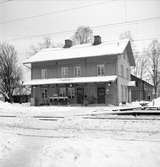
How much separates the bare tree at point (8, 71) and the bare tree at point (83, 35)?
12.7 m

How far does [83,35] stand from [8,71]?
53.5 feet

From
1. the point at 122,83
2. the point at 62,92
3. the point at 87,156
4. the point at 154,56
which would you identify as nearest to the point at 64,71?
the point at 62,92

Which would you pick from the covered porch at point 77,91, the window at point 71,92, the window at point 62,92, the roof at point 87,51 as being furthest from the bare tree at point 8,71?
the window at point 71,92

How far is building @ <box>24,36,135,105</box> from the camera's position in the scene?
1025 inches

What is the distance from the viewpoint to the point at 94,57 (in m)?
27.2

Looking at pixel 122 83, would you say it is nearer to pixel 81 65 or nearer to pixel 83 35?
pixel 81 65

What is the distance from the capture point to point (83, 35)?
44.5 m

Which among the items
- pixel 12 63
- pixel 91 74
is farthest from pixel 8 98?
pixel 91 74

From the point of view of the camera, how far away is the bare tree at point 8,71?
1563 inches

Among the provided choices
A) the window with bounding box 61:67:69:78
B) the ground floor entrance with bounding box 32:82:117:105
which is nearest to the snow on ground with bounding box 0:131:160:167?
the ground floor entrance with bounding box 32:82:117:105

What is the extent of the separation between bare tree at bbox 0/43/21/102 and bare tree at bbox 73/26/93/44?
500 inches

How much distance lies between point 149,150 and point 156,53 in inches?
1820

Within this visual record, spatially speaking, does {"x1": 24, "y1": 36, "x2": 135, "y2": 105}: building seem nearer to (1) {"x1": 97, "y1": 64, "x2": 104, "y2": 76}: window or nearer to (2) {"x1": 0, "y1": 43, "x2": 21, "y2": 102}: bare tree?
(1) {"x1": 97, "y1": 64, "x2": 104, "y2": 76}: window

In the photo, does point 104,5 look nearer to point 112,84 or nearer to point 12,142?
point 12,142
